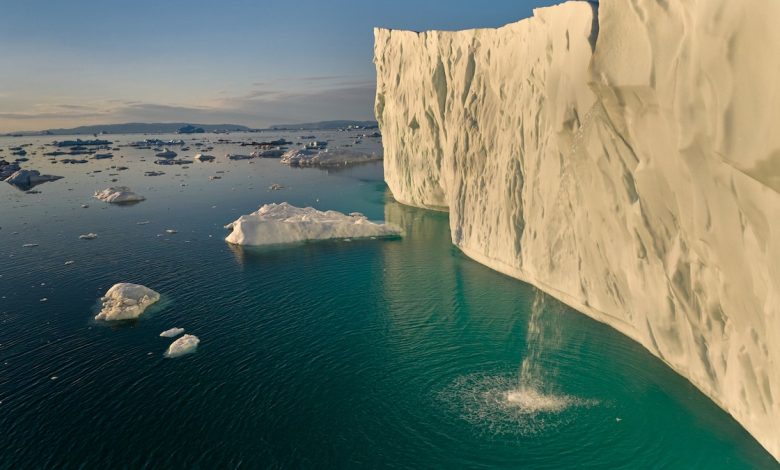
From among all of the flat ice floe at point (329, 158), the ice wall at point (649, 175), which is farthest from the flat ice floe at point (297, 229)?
the flat ice floe at point (329, 158)

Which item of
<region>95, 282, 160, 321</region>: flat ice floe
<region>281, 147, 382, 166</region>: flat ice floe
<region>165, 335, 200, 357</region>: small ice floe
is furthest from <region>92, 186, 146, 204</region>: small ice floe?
<region>165, 335, 200, 357</region>: small ice floe

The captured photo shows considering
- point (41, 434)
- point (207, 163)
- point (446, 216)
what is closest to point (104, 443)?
point (41, 434)

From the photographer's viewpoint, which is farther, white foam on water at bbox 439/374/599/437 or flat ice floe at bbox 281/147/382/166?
flat ice floe at bbox 281/147/382/166

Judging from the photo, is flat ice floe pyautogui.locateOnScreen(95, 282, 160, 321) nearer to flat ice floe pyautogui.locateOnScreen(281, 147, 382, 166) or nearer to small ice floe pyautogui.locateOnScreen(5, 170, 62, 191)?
small ice floe pyautogui.locateOnScreen(5, 170, 62, 191)

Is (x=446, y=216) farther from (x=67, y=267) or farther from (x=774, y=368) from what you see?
(x=774, y=368)

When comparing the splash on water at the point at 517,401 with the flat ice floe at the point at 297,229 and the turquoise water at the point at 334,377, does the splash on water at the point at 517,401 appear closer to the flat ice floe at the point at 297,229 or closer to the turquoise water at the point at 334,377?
the turquoise water at the point at 334,377

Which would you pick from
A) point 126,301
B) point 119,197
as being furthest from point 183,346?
point 119,197

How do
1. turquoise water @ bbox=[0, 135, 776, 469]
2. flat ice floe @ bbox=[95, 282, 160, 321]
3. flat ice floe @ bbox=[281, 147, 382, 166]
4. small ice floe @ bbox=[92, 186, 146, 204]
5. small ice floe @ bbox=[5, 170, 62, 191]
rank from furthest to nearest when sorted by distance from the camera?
1. flat ice floe @ bbox=[281, 147, 382, 166]
2. small ice floe @ bbox=[5, 170, 62, 191]
3. small ice floe @ bbox=[92, 186, 146, 204]
4. flat ice floe @ bbox=[95, 282, 160, 321]
5. turquoise water @ bbox=[0, 135, 776, 469]
